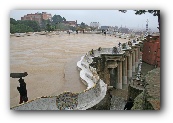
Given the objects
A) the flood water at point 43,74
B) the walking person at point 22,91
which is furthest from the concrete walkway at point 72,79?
the walking person at point 22,91

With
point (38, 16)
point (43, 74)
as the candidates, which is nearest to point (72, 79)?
point (43, 74)

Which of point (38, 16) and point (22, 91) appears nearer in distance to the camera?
point (22, 91)

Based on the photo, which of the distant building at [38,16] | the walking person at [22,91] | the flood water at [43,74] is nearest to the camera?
the walking person at [22,91]

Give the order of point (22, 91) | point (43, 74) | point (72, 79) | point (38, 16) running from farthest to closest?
point (43, 74), point (72, 79), point (38, 16), point (22, 91)

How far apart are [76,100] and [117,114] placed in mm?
769

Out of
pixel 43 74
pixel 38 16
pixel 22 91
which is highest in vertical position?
pixel 38 16

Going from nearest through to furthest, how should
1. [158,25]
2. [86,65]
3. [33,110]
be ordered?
[33,110], [158,25], [86,65]

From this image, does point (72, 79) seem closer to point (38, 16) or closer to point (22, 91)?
point (22, 91)

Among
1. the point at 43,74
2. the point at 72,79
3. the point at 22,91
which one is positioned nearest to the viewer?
the point at 22,91

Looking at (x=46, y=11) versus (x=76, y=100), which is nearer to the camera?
(x=76, y=100)

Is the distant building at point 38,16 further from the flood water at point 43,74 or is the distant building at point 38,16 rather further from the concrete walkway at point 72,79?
the concrete walkway at point 72,79
